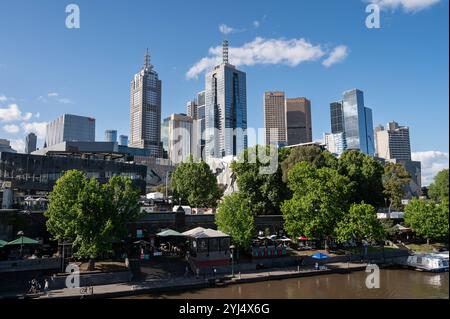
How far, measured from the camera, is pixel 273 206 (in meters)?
67.9

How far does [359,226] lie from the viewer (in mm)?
53344

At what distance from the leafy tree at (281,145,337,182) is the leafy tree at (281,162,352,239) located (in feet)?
39.8

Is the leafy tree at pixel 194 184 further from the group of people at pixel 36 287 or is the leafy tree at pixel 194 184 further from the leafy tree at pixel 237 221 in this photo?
the group of people at pixel 36 287

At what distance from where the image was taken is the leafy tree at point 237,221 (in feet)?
161

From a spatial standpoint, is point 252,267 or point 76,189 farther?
point 252,267

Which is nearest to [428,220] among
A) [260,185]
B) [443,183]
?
[260,185]

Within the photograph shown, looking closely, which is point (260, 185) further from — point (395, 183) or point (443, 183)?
point (443, 183)

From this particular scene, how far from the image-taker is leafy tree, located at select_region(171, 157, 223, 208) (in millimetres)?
81125

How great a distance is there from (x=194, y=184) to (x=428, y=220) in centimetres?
4515

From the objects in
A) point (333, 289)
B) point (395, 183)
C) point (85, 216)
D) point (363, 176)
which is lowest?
point (333, 289)
